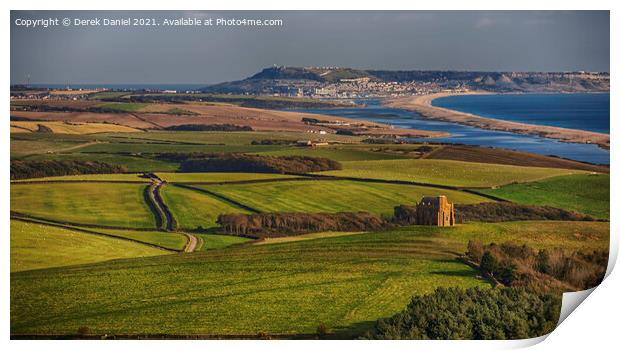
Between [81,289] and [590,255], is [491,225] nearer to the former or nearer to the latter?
[590,255]

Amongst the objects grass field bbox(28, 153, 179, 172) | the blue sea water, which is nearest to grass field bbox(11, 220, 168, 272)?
A: grass field bbox(28, 153, 179, 172)

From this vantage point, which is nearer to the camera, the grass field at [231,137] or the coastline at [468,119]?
the grass field at [231,137]

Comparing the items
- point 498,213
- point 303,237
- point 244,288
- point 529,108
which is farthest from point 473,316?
point 529,108

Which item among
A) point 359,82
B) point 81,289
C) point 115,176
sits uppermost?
point 359,82

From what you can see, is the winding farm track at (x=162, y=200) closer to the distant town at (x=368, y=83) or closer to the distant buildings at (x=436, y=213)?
the distant buildings at (x=436, y=213)

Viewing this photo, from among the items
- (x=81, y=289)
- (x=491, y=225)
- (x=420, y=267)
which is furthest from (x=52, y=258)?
(x=491, y=225)

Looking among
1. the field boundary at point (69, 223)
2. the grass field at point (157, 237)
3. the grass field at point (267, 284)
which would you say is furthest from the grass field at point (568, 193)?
the field boundary at point (69, 223)

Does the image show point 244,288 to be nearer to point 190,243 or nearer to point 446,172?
point 190,243
